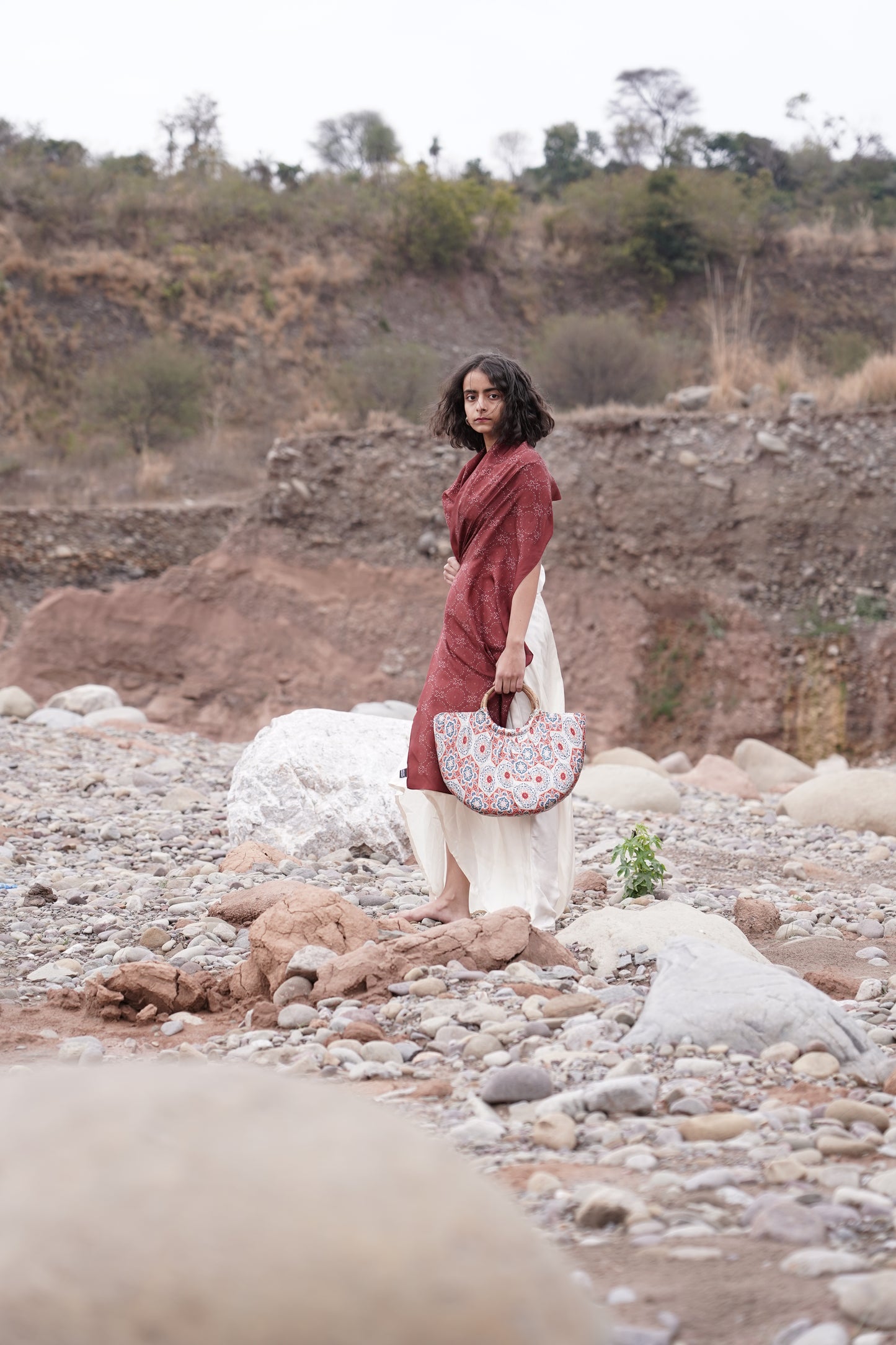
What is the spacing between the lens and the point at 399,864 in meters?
5.31

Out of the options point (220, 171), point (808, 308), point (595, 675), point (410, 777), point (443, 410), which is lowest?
point (595, 675)

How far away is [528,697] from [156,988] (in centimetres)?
151

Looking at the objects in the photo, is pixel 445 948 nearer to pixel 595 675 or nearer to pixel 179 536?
pixel 595 675

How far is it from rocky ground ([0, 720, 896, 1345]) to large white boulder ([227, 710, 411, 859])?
0.47ft

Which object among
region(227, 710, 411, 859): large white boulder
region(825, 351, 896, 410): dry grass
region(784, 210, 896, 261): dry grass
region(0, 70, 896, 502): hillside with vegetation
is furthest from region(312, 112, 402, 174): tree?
region(227, 710, 411, 859): large white boulder

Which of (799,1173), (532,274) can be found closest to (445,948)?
(799,1173)

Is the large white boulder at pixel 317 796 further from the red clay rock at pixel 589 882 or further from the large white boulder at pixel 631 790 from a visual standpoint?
the large white boulder at pixel 631 790

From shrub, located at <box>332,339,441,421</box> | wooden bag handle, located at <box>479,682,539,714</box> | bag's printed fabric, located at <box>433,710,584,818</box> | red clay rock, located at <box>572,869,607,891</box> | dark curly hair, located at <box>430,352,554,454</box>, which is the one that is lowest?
red clay rock, located at <box>572,869,607,891</box>

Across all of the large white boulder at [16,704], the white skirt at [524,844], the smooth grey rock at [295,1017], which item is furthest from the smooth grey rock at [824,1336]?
the large white boulder at [16,704]

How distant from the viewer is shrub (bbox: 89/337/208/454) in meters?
18.2

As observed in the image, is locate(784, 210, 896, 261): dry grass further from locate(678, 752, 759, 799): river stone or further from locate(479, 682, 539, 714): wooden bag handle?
locate(479, 682, 539, 714): wooden bag handle

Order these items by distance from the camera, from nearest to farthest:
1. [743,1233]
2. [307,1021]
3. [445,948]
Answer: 1. [743,1233]
2. [307,1021]
3. [445,948]

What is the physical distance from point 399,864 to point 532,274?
2100 cm

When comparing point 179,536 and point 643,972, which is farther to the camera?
point 179,536
